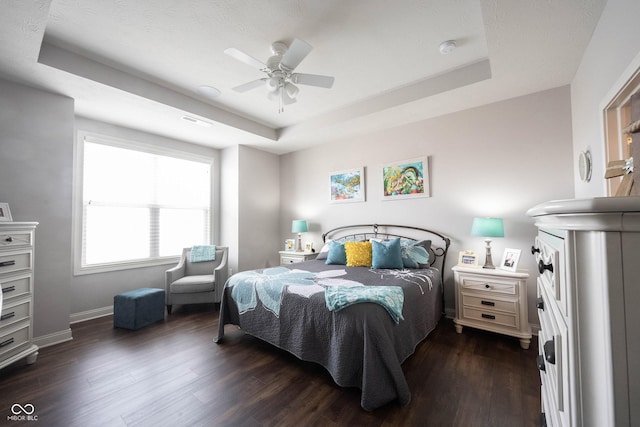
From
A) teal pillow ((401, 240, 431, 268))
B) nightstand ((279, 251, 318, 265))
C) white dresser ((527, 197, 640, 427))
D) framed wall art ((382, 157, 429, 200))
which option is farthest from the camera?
nightstand ((279, 251, 318, 265))

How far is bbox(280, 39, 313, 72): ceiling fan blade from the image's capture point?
1951 mm

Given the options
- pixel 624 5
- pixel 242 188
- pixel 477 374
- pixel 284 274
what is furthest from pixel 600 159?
pixel 242 188

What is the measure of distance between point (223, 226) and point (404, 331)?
12.5 ft

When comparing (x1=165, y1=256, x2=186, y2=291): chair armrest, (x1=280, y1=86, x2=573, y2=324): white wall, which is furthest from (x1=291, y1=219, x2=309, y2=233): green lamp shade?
(x1=165, y1=256, x2=186, y2=291): chair armrest

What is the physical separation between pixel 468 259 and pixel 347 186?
2.08 m

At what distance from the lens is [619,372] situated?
45 cm

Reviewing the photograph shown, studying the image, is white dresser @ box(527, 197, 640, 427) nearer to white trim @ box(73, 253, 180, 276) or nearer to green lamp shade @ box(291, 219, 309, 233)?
green lamp shade @ box(291, 219, 309, 233)

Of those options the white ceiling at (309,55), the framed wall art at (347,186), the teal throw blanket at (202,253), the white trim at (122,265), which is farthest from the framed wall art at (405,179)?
the white trim at (122,265)

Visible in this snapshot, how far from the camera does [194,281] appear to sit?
365 cm

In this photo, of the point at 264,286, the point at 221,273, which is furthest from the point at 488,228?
the point at 221,273

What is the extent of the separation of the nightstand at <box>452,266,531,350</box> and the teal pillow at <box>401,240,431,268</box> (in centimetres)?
37

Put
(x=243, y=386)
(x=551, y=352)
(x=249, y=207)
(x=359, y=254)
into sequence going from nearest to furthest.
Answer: (x=551, y=352) → (x=243, y=386) → (x=359, y=254) → (x=249, y=207)

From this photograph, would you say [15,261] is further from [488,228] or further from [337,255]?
[488,228]

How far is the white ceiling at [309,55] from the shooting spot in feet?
6.28
